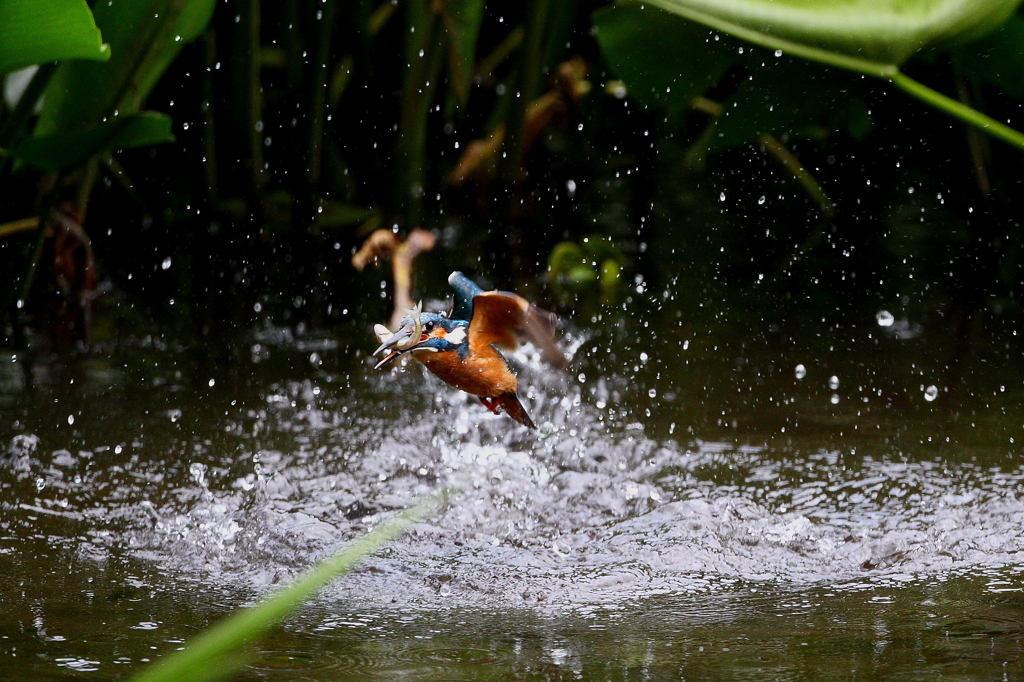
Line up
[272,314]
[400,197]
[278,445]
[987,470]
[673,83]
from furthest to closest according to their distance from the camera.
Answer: [400,197] → [272,314] → [673,83] → [278,445] → [987,470]

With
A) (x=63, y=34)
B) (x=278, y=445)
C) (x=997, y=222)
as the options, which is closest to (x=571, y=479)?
(x=278, y=445)

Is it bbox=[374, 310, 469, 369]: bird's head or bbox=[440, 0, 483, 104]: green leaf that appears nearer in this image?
bbox=[374, 310, 469, 369]: bird's head

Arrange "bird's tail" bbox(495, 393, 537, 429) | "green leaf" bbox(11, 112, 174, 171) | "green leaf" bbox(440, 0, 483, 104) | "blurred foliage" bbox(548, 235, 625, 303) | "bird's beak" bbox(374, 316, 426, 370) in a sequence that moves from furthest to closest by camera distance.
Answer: "green leaf" bbox(440, 0, 483, 104) < "blurred foliage" bbox(548, 235, 625, 303) < "green leaf" bbox(11, 112, 174, 171) < "bird's tail" bbox(495, 393, 537, 429) < "bird's beak" bbox(374, 316, 426, 370)

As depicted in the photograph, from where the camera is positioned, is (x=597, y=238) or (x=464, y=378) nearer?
(x=464, y=378)

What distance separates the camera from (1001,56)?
2.62 m

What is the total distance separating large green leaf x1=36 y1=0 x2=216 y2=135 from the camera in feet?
8.45

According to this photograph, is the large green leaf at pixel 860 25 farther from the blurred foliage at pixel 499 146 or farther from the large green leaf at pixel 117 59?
the large green leaf at pixel 117 59

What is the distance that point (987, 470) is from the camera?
86.3 inches

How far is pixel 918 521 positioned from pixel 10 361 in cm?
208

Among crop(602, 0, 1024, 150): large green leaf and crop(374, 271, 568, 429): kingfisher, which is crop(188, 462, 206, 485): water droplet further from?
crop(602, 0, 1024, 150): large green leaf

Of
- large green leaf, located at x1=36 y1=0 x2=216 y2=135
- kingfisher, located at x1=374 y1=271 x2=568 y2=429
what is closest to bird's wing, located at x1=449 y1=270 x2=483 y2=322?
kingfisher, located at x1=374 y1=271 x2=568 y2=429

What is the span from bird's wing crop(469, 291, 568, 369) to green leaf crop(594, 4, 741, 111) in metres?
0.99

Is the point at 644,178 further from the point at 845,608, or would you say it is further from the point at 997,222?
the point at 845,608

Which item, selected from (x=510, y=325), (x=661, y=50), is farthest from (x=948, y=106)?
(x=510, y=325)
